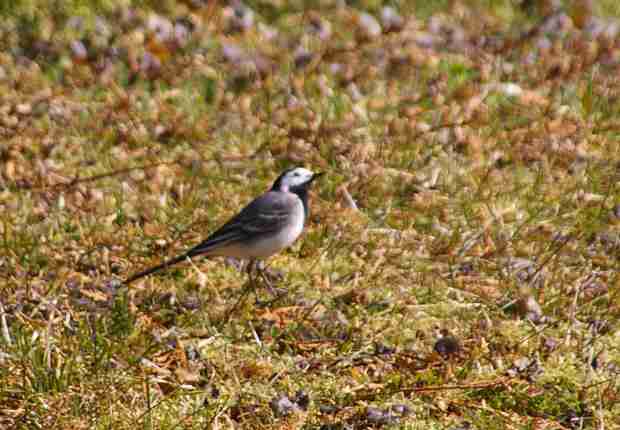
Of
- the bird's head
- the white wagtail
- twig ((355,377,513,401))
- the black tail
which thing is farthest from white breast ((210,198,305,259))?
twig ((355,377,513,401))

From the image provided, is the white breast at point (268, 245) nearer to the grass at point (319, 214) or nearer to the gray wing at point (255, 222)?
the gray wing at point (255, 222)

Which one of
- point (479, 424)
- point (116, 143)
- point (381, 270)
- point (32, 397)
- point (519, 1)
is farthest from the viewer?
point (519, 1)

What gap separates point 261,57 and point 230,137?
1.40 m

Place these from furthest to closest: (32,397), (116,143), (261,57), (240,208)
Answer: (261,57) → (116,143) → (240,208) → (32,397)

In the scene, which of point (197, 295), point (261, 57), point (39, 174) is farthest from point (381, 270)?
point (261, 57)

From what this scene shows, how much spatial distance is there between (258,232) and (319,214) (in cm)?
89

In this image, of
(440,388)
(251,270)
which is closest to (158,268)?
(251,270)

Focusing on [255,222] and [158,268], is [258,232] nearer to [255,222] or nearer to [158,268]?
[255,222]

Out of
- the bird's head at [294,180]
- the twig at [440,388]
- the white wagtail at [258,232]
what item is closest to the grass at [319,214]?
the twig at [440,388]

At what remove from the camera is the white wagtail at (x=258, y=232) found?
18.9ft

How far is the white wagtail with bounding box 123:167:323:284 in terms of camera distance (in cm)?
577

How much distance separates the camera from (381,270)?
5.94m

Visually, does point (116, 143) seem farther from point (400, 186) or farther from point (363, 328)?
point (363, 328)

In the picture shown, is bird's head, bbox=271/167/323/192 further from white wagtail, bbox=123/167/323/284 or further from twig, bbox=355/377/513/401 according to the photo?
twig, bbox=355/377/513/401
